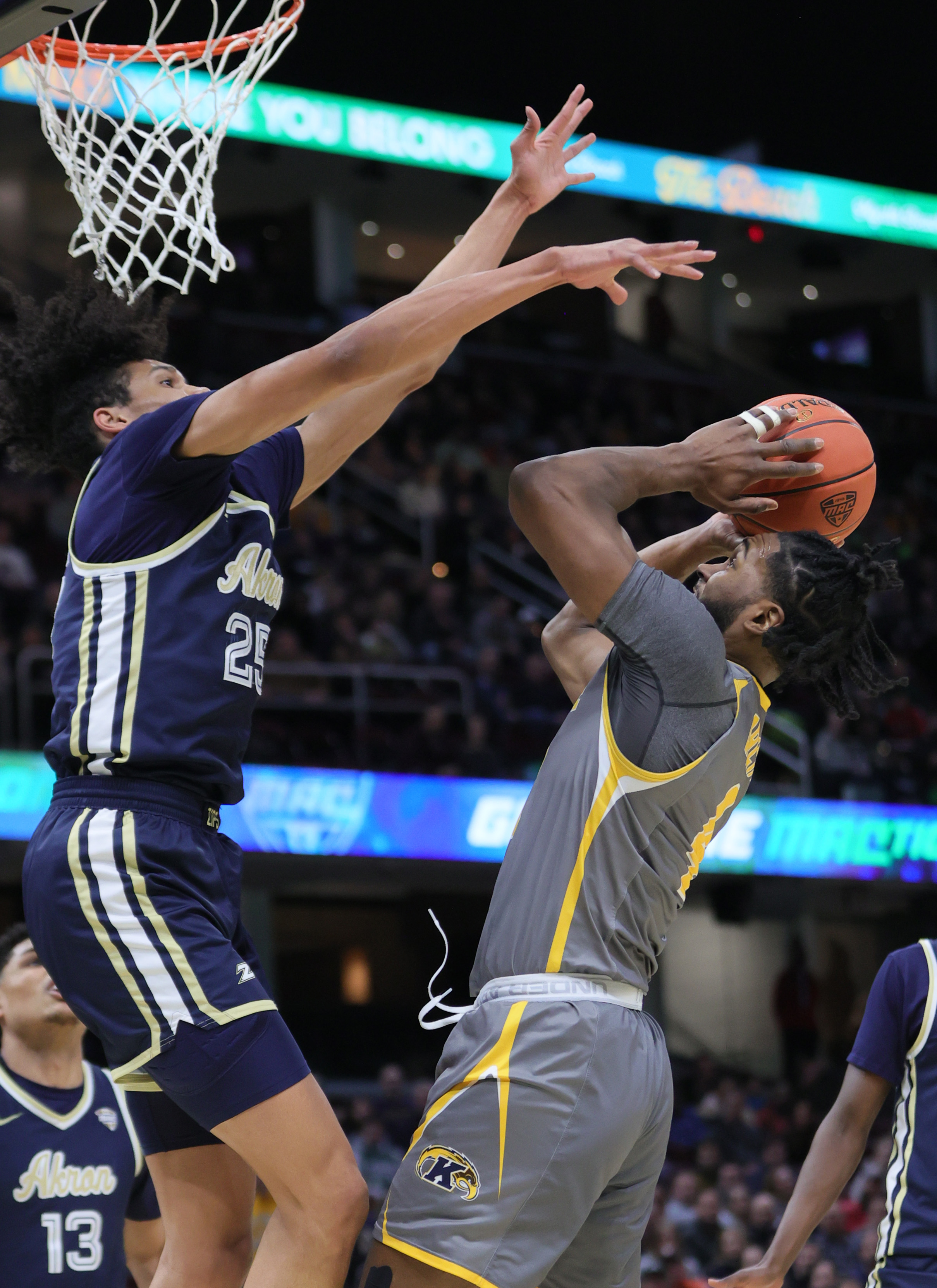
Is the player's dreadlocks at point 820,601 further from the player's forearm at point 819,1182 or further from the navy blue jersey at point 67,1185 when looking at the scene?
the navy blue jersey at point 67,1185

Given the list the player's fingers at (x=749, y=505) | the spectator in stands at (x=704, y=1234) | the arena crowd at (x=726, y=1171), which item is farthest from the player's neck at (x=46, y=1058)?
the spectator in stands at (x=704, y=1234)

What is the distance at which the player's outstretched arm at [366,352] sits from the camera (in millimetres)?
2795

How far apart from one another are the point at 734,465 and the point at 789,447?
142 mm

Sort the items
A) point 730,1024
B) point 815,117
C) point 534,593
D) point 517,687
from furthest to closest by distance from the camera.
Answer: point 815,117
point 730,1024
point 534,593
point 517,687

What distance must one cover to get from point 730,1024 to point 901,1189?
50.1ft

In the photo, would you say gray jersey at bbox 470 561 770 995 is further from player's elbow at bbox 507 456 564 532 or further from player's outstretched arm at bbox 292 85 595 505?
player's outstretched arm at bbox 292 85 595 505

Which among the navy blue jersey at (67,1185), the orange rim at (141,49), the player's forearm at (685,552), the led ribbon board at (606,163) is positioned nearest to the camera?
the player's forearm at (685,552)

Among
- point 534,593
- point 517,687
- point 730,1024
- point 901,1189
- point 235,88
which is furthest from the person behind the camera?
point 730,1024

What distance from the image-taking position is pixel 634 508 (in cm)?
1786

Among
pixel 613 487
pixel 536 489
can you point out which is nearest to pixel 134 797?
pixel 536 489

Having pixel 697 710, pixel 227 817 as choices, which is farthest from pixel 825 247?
pixel 697 710

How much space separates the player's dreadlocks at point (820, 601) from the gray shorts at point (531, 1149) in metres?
0.81

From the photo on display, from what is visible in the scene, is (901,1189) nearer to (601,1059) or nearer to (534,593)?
(601,1059)

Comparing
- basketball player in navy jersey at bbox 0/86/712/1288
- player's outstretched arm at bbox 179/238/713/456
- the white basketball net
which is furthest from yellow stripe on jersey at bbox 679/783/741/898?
the white basketball net
